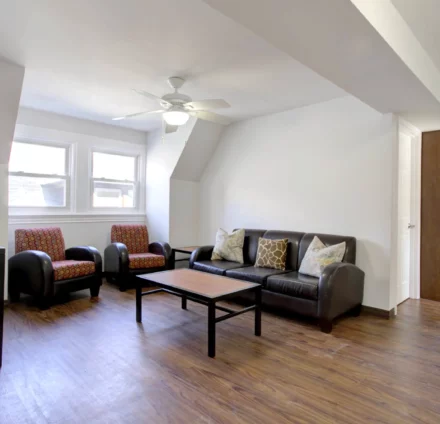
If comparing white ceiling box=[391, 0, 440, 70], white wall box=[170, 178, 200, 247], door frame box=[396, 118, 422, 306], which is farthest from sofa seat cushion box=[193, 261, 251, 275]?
white ceiling box=[391, 0, 440, 70]

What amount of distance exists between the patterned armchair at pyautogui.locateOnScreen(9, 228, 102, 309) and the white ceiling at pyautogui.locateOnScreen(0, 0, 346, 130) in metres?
1.78

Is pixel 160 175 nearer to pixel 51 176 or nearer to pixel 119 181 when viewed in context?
pixel 119 181

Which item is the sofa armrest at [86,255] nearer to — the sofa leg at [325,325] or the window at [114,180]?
the window at [114,180]

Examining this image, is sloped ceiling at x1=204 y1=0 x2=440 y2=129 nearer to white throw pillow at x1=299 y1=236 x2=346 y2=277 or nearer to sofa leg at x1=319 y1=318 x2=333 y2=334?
white throw pillow at x1=299 y1=236 x2=346 y2=277

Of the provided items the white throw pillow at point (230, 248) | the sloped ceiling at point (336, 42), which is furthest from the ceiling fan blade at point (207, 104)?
the white throw pillow at point (230, 248)

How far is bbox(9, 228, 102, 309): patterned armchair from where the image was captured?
11.6 ft

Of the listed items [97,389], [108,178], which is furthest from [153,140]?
[97,389]

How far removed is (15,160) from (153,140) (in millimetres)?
2103

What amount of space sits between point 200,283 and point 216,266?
1.03m

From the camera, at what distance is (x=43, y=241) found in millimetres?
4152

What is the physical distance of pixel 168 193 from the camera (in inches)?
207

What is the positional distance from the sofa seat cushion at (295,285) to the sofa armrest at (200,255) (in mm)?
1252

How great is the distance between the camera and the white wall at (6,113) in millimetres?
3061

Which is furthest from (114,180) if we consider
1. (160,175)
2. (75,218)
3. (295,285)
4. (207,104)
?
(295,285)
